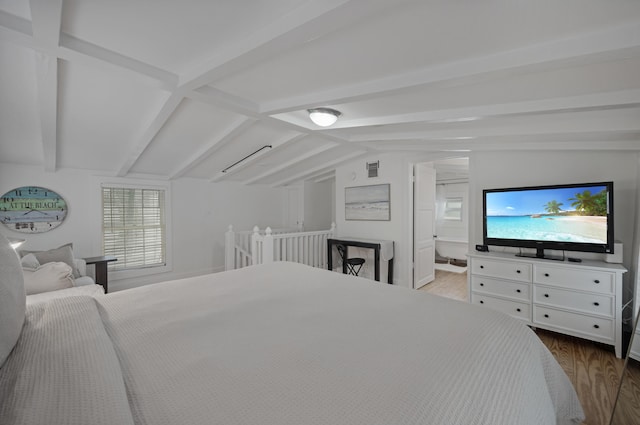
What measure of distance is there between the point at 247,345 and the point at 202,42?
5.82 ft

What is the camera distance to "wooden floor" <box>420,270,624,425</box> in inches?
73.8

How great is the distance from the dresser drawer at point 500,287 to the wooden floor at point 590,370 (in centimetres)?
49

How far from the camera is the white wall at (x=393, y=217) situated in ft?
14.6

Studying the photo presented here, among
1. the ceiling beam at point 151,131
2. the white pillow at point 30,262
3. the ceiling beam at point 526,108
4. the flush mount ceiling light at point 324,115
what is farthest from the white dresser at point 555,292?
the white pillow at point 30,262

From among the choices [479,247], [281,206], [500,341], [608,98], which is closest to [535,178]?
[479,247]

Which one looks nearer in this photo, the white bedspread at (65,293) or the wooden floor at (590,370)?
the wooden floor at (590,370)

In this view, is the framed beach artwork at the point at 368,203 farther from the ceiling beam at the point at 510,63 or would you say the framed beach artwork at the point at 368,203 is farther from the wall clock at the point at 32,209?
the wall clock at the point at 32,209

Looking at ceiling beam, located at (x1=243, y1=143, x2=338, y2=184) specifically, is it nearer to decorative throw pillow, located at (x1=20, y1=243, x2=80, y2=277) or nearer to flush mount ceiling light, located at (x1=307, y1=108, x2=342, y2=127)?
flush mount ceiling light, located at (x1=307, y1=108, x2=342, y2=127)

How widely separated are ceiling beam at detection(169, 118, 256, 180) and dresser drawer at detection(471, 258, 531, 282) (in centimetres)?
305

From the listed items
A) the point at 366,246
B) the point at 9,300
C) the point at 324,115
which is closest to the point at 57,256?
the point at 9,300

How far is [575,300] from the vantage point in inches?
106

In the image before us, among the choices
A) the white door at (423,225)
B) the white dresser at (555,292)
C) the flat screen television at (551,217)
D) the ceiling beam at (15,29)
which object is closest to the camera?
the ceiling beam at (15,29)

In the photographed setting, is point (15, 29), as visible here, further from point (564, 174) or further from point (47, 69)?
point (564, 174)

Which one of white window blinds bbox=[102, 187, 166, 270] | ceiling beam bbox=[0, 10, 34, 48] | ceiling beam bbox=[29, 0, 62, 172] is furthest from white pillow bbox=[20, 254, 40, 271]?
ceiling beam bbox=[0, 10, 34, 48]
